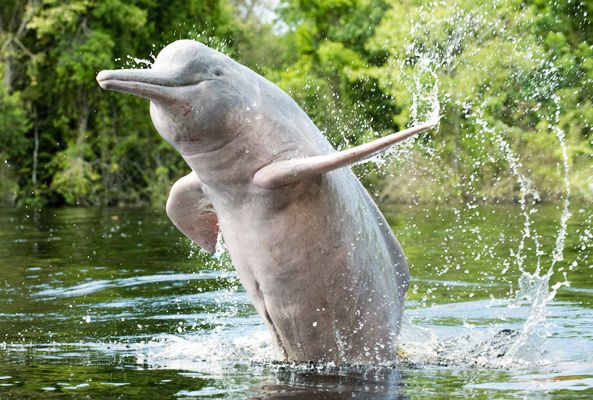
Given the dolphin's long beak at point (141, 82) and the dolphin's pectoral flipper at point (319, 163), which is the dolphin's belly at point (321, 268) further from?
the dolphin's long beak at point (141, 82)

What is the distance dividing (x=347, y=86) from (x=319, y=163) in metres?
37.5

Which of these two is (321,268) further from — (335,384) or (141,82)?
(141,82)

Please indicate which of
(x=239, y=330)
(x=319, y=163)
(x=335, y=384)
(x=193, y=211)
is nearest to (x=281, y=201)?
(x=319, y=163)

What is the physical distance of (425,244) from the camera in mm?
18656

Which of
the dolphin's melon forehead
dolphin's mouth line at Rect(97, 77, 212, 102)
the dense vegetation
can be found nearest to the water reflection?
dolphin's mouth line at Rect(97, 77, 212, 102)

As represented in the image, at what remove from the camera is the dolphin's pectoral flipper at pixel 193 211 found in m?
8.36

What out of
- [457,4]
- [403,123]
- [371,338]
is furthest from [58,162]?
[371,338]

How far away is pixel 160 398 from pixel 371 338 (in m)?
1.73

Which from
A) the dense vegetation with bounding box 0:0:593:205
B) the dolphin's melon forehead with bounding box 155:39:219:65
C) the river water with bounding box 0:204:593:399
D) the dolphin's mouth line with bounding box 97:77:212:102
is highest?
the dense vegetation with bounding box 0:0:593:205

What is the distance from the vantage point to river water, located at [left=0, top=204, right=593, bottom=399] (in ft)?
24.8

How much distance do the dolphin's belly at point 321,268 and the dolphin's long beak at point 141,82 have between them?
0.90 metres

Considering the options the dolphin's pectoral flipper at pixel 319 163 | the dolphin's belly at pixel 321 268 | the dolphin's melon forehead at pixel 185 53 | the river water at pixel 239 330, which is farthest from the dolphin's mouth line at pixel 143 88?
the river water at pixel 239 330

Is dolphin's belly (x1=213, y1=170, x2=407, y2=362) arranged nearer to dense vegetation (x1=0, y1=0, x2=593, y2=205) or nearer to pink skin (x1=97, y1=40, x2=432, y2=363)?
pink skin (x1=97, y1=40, x2=432, y2=363)

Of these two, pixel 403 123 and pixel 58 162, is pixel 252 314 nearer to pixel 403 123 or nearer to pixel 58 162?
pixel 403 123
